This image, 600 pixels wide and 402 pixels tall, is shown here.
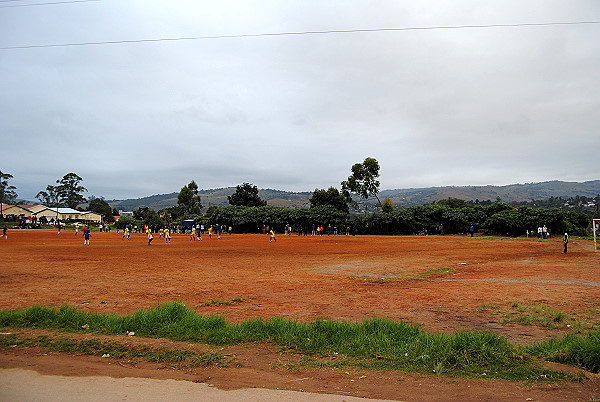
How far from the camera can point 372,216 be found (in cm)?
6756

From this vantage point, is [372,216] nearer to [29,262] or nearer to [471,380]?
[29,262]

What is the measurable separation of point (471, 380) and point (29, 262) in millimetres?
23191

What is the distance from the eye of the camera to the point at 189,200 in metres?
110

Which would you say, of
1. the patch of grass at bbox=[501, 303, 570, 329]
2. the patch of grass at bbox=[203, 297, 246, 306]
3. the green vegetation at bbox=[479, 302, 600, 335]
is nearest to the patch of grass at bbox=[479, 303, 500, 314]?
the green vegetation at bbox=[479, 302, 600, 335]

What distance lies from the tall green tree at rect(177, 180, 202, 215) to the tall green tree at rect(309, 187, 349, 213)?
41764mm

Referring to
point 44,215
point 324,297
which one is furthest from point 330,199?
point 44,215

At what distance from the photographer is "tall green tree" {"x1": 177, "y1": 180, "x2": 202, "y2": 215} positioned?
10877 cm

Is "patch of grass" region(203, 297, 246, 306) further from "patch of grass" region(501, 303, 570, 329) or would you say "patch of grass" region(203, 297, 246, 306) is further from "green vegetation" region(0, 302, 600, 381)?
"patch of grass" region(501, 303, 570, 329)

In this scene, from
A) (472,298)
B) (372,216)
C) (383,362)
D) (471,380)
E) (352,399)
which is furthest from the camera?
(372,216)

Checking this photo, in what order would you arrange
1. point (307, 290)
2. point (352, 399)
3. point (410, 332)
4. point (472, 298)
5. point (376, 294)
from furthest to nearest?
1. point (307, 290)
2. point (376, 294)
3. point (472, 298)
4. point (410, 332)
5. point (352, 399)

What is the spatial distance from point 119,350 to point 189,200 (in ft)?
352

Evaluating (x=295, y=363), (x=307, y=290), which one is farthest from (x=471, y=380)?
(x=307, y=290)

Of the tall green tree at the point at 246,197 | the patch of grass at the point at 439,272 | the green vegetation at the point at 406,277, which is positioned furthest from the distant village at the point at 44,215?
the patch of grass at the point at 439,272

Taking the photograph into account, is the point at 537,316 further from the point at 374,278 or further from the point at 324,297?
the point at 374,278
